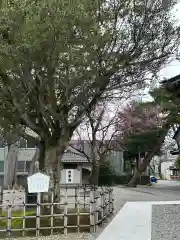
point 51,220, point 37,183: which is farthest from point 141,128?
point 51,220

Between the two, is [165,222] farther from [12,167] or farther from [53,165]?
[12,167]

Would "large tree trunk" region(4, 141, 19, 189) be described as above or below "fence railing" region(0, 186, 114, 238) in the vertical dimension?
above

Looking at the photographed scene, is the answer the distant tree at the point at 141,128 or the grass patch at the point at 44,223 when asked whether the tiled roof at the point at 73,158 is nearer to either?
the distant tree at the point at 141,128

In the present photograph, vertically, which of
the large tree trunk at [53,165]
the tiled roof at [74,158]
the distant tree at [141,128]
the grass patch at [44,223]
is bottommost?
the grass patch at [44,223]

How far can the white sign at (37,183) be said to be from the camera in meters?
10.5

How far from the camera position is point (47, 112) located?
1241cm

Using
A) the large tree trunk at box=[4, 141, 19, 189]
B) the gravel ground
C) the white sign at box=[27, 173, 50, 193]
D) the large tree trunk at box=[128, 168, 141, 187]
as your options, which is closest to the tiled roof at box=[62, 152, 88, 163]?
the large tree trunk at box=[128, 168, 141, 187]

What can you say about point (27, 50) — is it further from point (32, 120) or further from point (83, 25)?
point (32, 120)

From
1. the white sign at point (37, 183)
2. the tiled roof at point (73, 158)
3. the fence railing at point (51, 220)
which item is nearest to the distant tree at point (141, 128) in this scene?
the tiled roof at point (73, 158)

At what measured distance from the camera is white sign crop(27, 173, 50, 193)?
412 inches

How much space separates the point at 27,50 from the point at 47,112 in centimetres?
310

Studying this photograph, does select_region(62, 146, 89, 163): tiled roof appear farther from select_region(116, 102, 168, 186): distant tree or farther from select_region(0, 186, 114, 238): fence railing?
select_region(0, 186, 114, 238): fence railing

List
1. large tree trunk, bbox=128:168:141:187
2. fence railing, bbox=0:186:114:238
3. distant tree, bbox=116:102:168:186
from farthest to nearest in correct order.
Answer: large tree trunk, bbox=128:168:141:187 → distant tree, bbox=116:102:168:186 → fence railing, bbox=0:186:114:238

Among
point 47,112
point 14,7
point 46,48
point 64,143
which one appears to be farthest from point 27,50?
point 64,143
